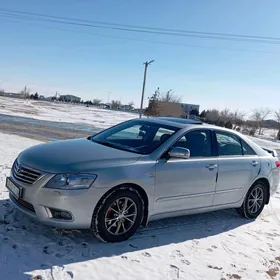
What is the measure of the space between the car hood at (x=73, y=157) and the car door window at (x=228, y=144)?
67.7 inches

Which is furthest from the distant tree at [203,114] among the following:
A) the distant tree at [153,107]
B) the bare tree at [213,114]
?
the distant tree at [153,107]

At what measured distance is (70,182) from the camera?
3.75 metres

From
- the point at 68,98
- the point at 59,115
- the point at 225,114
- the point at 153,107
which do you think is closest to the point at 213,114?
the point at 225,114

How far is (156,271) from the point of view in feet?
11.7

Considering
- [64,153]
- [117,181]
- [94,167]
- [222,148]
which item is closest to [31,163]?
[64,153]

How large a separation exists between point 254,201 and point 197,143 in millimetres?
1788

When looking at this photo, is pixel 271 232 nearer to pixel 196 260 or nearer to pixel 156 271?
pixel 196 260

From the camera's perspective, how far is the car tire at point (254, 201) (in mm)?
5770

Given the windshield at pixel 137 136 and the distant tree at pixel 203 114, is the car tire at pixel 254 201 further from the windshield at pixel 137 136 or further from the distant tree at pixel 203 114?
the distant tree at pixel 203 114

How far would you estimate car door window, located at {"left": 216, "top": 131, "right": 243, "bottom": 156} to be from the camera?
5.38 meters

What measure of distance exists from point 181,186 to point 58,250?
6.16 ft

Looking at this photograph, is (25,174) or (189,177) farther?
(189,177)

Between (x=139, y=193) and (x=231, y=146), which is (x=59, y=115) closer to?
(x=231, y=146)

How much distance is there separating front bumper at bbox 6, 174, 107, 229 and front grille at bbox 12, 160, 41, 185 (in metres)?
0.07
